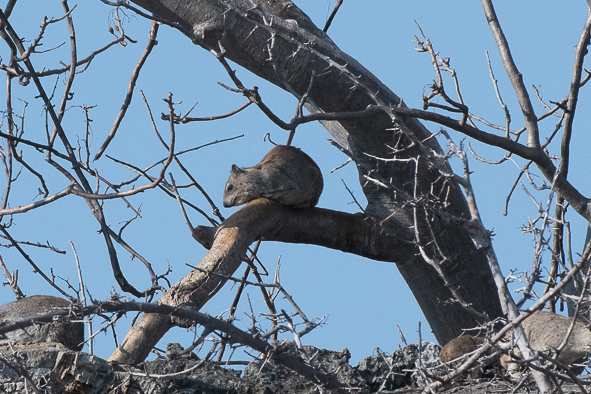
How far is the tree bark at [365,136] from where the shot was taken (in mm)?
4402

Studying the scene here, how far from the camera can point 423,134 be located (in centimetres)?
511

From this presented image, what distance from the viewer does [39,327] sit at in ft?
12.9

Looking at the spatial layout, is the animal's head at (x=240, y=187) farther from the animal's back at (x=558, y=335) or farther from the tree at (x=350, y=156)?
the animal's back at (x=558, y=335)

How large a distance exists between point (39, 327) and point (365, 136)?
8.64 feet

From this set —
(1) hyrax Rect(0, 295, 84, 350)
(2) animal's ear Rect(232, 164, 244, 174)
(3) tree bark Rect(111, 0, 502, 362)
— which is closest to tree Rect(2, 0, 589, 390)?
(3) tree bark Rect(111, 0, 502, 362)

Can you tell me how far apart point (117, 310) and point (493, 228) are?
6.22 ft

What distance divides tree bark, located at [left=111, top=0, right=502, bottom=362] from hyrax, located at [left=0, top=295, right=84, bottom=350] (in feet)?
1.86

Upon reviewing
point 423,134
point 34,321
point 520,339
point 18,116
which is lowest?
point 520,339

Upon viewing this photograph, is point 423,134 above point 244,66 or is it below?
below

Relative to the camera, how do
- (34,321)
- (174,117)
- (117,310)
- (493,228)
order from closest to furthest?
(34,321) < (117,310) < (493,228) < (174,117)

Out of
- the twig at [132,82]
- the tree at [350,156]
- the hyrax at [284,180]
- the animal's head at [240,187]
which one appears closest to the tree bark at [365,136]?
the tree at [350,156]

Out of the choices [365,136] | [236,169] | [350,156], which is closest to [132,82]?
[236,169]

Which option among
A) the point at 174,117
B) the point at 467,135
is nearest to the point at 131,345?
the point at 174,117

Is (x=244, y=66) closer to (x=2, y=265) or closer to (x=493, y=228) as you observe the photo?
(x=493, y=228)
